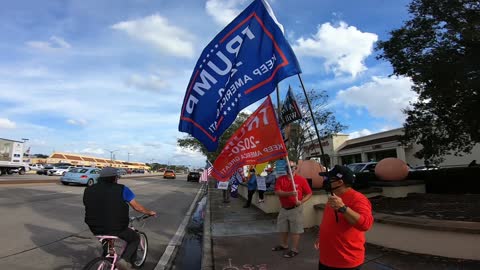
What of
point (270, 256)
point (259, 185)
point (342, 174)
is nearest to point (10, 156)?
point (259, 185)

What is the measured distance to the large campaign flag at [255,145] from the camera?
5863mm

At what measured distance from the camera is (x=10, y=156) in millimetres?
37156

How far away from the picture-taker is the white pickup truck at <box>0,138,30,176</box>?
35.8m

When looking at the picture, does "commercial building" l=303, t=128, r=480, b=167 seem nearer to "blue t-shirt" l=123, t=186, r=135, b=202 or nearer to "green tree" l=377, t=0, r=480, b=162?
"green tree" l=377, t=0, r=480, b=162

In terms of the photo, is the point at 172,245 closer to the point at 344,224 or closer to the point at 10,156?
the point at 344,224

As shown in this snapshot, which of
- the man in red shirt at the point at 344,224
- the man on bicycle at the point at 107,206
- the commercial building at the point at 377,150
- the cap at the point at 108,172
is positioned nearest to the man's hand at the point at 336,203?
the man in red shirt at the point at 344,224

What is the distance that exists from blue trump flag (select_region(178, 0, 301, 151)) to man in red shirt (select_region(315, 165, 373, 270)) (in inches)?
91.2

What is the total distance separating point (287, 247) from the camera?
22.8 feet

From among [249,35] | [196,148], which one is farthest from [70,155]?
[249,35]

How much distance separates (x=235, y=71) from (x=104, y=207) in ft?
9.28

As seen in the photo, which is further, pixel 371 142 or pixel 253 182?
pixel 371 142

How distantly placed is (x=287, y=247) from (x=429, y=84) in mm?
9988

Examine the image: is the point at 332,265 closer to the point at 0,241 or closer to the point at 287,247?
the point at 287,247

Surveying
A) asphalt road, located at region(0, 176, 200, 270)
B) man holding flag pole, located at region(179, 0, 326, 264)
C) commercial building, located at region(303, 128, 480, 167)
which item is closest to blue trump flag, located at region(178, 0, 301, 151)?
man holding flag pole, located at region(179, 0, 326, 264)
